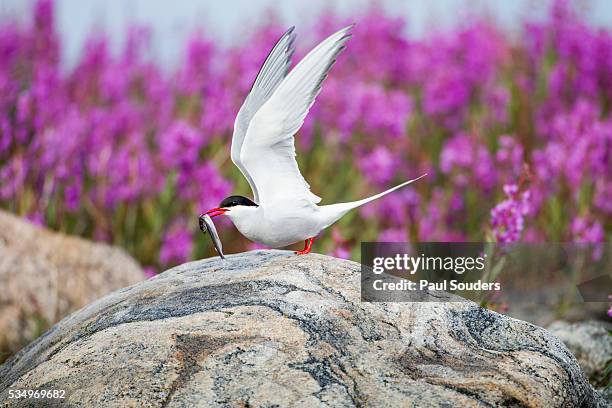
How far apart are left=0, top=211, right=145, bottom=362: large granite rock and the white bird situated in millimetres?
2493

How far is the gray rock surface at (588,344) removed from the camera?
4117 millimetres

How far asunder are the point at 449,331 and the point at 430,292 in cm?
24

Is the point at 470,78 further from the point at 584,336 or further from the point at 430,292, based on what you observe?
the point at 430,292

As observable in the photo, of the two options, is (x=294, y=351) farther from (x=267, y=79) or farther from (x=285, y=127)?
(x=267, y=79)

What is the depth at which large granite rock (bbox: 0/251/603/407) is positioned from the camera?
2.45m

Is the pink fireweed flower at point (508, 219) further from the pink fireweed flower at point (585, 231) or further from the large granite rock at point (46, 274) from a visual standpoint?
the large granite rock at point (46, 274)

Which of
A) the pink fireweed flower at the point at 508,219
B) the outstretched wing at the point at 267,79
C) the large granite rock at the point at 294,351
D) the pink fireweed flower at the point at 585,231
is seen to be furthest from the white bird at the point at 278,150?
the pink fireweed flower at the point at 585,231

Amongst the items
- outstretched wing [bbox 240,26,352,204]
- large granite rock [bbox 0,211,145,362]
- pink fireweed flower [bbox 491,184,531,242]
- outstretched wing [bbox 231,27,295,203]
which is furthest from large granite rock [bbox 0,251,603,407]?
large granite rock [bbox 0,211,145,362]

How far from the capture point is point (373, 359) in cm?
258

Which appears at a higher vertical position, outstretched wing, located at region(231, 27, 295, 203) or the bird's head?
outstretched wing, located at region(231, 27, 295, 203)

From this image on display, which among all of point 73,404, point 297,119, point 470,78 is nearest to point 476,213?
point 470,78

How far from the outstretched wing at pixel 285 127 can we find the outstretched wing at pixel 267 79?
54mm

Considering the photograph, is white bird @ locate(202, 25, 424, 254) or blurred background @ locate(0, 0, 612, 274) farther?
blurred background @ locate(0, 0, 612, 274)

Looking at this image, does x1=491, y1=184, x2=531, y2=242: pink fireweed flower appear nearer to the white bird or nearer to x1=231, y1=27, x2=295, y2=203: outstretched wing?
the white bird
